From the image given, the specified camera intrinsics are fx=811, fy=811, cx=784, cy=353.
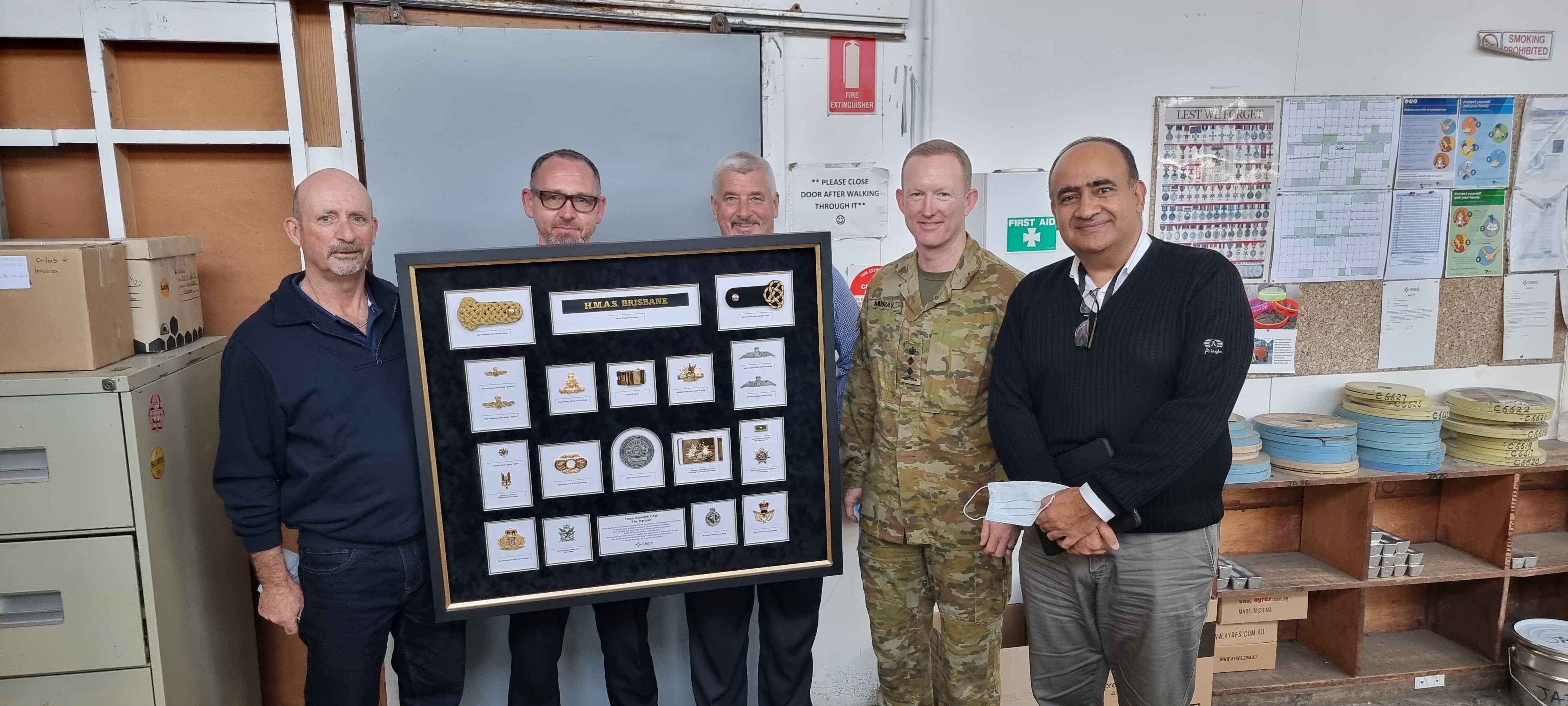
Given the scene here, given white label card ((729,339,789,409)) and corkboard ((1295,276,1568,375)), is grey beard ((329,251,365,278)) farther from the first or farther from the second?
corkboard ((1295,276,1568,375))

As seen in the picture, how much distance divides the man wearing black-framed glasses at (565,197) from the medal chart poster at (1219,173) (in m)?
2.02

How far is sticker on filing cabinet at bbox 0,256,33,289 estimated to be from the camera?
1.86 metres

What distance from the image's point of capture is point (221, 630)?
2.31m

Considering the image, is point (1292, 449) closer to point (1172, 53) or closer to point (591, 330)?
point (1172, 53)

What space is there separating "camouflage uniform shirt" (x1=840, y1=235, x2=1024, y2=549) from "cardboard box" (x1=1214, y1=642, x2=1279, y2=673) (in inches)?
63.1

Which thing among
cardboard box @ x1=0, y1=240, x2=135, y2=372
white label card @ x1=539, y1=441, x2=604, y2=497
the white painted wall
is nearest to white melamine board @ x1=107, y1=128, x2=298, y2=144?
cardboard box @ x1=0, y1=240, x2=135, y2=372

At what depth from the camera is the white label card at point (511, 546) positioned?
1776mm

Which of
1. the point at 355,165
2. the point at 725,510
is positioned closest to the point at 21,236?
the point at 355,165

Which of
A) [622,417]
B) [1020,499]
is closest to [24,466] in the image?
[622,417]

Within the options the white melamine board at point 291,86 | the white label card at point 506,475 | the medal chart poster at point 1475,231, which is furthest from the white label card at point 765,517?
the medal chart poster at point 1475,231

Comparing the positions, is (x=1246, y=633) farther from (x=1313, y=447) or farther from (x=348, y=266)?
(x=348, y=266)

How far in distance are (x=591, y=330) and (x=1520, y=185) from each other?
3626mm

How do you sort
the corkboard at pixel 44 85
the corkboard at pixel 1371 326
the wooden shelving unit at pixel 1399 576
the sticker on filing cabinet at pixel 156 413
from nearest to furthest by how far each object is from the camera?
the sticker on filing cabinet at pixel 156 413, the corkboard at pixel 44 85, the wooden shelving unit at pixel 1399 576, the corkboard at pixel 1371 326

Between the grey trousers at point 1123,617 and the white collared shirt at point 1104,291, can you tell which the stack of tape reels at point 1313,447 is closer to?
the grey trousers at point 1123,617
